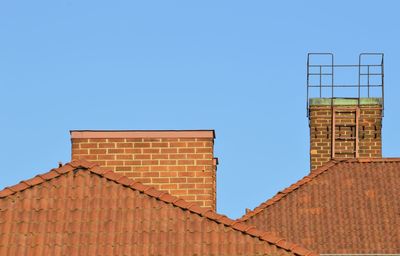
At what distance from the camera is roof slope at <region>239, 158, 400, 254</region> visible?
35.6 metres

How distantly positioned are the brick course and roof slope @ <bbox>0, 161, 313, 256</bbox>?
19261 millimetres

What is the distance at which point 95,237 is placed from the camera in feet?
75.3

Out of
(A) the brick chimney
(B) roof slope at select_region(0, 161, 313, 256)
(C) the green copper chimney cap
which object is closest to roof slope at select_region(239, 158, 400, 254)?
(C) the green copper chimney cap

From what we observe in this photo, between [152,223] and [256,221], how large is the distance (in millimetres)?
13850

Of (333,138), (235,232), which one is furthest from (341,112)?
(235,232)

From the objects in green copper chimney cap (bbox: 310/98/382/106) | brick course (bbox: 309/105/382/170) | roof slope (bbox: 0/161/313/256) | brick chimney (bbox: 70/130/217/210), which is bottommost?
roof slope (bbox: 0/161/313/256)

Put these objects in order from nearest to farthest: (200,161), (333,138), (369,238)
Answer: (200,161) < (369,238) < (333,138)

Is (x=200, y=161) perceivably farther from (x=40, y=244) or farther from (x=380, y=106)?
(x=380, y=106)

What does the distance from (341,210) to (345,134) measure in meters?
6.21

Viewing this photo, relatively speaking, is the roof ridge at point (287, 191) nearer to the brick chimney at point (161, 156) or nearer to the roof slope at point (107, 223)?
the brick chimney at point (161, 156)

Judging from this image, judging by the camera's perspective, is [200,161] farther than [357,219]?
No

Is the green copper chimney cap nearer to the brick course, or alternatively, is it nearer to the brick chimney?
the brick course

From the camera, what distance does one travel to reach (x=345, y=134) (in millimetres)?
42812

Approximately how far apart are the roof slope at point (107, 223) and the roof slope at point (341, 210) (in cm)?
1230
